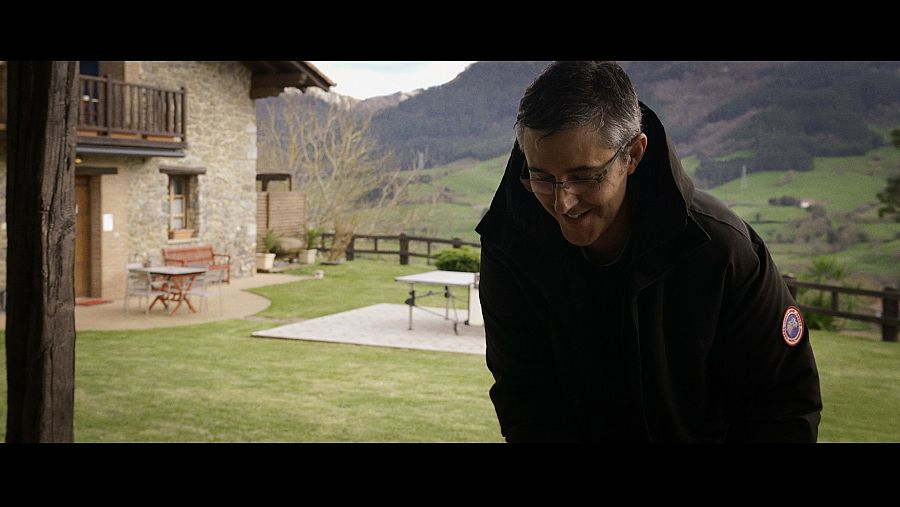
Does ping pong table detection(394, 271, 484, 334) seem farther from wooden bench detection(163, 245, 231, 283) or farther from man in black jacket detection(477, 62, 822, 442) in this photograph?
A: man in black jacket detection(477, 62, 822, 442)

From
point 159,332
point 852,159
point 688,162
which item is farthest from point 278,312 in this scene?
point 852,159

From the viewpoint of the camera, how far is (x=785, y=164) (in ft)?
76.7

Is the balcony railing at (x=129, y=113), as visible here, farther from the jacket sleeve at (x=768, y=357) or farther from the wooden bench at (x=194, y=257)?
the jacket sleeve at (x=768, y=357)

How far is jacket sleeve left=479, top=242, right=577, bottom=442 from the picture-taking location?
135cm

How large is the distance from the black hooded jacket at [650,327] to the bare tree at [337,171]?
1630 centimetres

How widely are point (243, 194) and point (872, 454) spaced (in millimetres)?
13722

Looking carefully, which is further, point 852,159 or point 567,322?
point 852,159

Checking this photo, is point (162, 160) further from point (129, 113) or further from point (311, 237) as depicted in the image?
point (311, 237)

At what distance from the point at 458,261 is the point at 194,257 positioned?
4.09 meters

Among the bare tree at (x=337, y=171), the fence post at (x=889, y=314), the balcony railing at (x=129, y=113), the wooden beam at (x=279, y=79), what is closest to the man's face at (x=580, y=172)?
the balcony railing at (x=129, y=113)

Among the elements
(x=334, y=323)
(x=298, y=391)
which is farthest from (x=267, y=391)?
(x=334, y=323)

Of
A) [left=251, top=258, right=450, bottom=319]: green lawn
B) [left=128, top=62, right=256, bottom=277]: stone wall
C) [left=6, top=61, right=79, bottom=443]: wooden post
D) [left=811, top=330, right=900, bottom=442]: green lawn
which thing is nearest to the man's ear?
[left=6, top=61, right=79, bottom=443]: wooden post

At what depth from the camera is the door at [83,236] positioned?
1080 centimetres
